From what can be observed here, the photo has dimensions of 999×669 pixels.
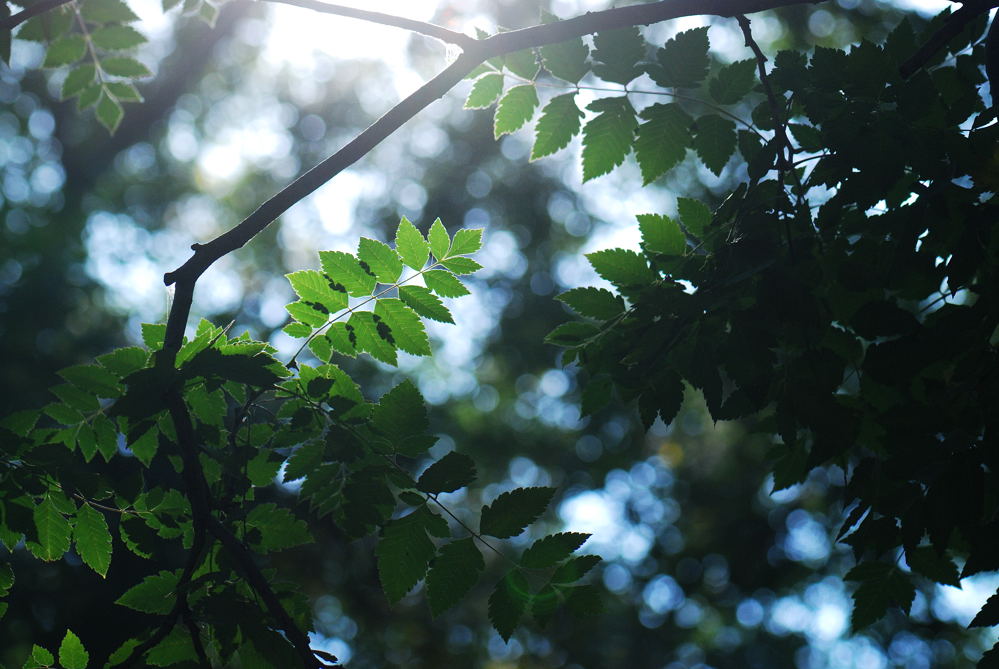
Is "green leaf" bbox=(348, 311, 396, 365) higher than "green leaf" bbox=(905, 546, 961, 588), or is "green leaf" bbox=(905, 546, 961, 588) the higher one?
"green leaf" bbox=(348, 311, 396, 365)

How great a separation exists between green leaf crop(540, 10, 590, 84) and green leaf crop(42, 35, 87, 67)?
1885 millimetres

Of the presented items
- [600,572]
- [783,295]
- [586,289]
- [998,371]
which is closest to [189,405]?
[586,289]

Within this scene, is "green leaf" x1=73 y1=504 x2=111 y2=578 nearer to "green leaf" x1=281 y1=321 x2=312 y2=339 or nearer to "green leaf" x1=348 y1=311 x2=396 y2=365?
"green leaf" x1=281 y1=321 x2=312 y2=339

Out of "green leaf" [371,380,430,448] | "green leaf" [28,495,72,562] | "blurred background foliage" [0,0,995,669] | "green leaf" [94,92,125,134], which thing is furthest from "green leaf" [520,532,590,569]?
"blurred background foliage" [0,0,995,669]

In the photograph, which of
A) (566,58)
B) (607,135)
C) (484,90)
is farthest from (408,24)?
(607,135)

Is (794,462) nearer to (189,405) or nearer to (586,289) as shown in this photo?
(586,289)

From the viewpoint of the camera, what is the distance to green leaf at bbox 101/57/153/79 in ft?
9.91

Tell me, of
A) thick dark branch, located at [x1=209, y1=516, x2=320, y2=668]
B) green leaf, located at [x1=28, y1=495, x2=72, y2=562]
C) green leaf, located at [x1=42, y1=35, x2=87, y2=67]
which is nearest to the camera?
thick dark branch, located at [x1=209, y1=516, x2=320, y2=668]

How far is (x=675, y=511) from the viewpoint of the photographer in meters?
18.9

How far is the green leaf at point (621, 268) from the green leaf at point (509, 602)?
0.84 metres

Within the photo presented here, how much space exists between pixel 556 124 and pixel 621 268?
457 mm

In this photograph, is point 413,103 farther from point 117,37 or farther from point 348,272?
point 117,37

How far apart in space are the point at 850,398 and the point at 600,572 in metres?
18.0

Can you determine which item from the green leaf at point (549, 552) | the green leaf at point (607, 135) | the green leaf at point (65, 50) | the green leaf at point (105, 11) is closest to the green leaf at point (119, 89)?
the green leaf at point (65, 50)
